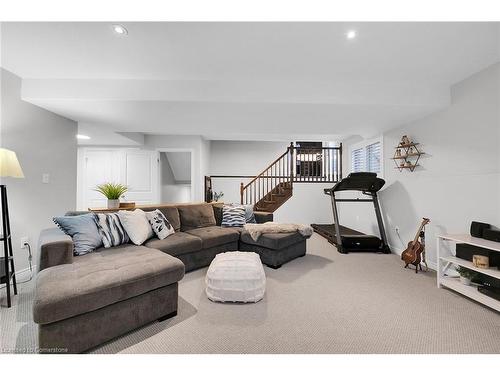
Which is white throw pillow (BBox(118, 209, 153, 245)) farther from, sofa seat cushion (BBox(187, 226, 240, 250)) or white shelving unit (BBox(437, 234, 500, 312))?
white shelving unit (BBox(437, 234, 500, 312))

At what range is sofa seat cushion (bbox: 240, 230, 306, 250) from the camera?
2.93 meters

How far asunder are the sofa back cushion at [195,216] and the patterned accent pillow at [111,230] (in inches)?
38.0

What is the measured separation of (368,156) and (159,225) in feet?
15.2

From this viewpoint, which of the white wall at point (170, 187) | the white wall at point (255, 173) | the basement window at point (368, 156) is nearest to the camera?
the basement window at point (368, 156)

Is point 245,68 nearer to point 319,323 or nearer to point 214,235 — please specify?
point 214,235

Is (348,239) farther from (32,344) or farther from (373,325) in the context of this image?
(32,344)

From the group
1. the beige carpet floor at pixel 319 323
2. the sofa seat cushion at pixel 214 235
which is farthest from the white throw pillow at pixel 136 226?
the beige carpet floor at pixel 319 323

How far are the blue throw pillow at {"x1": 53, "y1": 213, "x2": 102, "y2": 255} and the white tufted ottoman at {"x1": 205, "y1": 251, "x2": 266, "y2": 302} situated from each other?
132 cm

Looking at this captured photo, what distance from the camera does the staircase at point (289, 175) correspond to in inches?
248

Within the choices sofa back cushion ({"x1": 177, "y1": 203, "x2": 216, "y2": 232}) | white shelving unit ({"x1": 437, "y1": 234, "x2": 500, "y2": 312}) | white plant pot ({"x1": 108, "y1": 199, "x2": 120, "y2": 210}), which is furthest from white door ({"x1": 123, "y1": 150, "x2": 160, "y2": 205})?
white shelving unit ({"x1": 437, "y1": 234, "x2": 500, "y2": 312})

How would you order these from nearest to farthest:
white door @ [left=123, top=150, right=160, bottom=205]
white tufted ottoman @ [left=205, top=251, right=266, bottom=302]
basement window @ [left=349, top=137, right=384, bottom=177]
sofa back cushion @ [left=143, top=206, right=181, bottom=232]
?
white tufted ottoman @ [left=205, top=251, right=266, bottom=302], sofa back cushion @ [left=143, top=206, right=181, bottom=232], basement window @ [left=349, top=137, right=384, bottom=177], white door @ [left=123, top=150, right=160, bottom=205]

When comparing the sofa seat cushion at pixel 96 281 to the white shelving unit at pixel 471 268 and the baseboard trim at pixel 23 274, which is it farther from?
the white shelving unit at pixel 471 268

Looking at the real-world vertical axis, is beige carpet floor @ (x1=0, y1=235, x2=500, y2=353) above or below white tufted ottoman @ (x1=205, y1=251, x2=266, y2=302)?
below
